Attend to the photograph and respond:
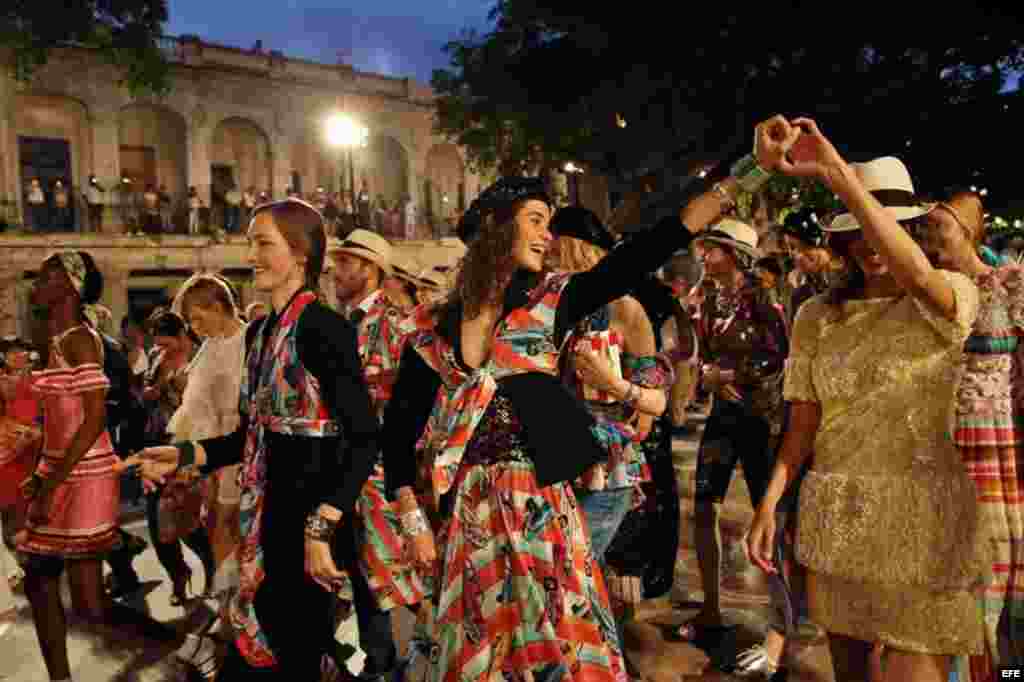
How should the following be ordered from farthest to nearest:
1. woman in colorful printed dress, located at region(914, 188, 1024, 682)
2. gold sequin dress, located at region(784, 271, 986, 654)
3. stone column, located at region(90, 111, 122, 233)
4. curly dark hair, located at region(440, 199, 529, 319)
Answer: stone column, located at region(90, 111, 122, 233) → woman in colorful printed dress, located at region(914, 188, 1024, 682) → curly dark hair, located at region(440, 199, 529, 319) → gold sequin dress, located at region(784, 271, 986, 654)

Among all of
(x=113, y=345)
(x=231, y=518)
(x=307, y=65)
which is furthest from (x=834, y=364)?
(x=307, y=65)

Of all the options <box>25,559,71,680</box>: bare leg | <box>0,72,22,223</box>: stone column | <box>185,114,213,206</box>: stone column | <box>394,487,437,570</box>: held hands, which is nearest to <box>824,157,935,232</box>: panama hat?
<box>394,487,437,570</box>: held hands

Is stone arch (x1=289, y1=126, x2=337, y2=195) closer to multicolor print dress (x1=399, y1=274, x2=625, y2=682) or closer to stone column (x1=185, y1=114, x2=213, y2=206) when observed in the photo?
stone column (x1=185, y1=114, x2=213, y2=206)

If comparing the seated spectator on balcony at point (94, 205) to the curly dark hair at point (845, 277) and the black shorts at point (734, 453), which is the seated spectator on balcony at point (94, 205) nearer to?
the black shorts at point (734, 453)

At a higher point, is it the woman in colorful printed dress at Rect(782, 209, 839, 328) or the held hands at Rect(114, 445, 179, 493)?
the woman in colorful printed dress at Rect(782, 209, 839, 328)

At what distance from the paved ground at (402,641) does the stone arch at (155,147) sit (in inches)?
1164

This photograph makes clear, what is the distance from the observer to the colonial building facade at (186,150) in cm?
2694

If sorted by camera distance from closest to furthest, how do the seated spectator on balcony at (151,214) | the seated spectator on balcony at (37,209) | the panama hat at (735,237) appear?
the panama hat at (735,237) → the seated spectator on balcony at (37,209) → the seated spectator on balcony at (151,214)

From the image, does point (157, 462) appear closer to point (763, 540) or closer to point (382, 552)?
point (382, 552)

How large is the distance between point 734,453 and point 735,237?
1.28 meters

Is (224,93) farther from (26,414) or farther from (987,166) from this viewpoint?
(26,414)

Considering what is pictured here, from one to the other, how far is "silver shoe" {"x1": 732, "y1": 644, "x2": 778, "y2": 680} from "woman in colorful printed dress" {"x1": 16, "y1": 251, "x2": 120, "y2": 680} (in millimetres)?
3289

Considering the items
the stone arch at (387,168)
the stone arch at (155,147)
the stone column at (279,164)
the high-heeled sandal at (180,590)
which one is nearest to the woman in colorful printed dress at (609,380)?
the high-heeled sandal at (180,590)

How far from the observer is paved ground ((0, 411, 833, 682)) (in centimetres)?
427
